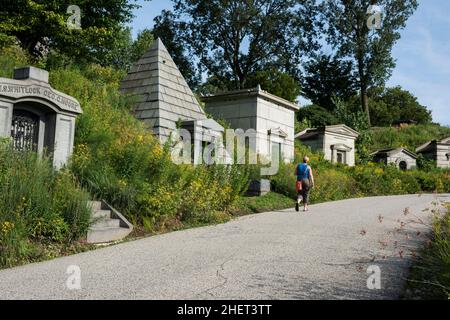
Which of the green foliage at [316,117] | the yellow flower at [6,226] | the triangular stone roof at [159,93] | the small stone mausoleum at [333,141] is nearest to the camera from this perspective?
the yellow flower at [6,226]

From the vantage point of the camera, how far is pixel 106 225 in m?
8.51

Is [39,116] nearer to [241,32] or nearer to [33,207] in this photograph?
[33,207]

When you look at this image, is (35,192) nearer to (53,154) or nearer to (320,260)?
(53,154)

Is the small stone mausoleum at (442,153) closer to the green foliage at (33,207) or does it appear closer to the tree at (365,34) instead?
the tree at (365,34)

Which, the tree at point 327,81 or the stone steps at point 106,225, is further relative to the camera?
the tree at point 327,81

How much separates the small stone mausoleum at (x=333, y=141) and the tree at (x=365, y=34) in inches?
424

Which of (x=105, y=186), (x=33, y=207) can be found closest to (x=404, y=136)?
(x=105, y=186)

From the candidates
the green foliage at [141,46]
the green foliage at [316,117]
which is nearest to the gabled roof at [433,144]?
the green foliage at [316,117]

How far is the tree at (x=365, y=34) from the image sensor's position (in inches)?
1608

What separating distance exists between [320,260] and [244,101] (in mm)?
14827

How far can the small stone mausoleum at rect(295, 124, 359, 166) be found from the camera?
2913 cm

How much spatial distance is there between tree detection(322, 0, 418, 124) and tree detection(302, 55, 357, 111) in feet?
6.31

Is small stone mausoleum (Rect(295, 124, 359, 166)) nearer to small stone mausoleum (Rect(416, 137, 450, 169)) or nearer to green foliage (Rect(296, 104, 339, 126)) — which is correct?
green foliage (Rect(296, 104, 339, 126))
